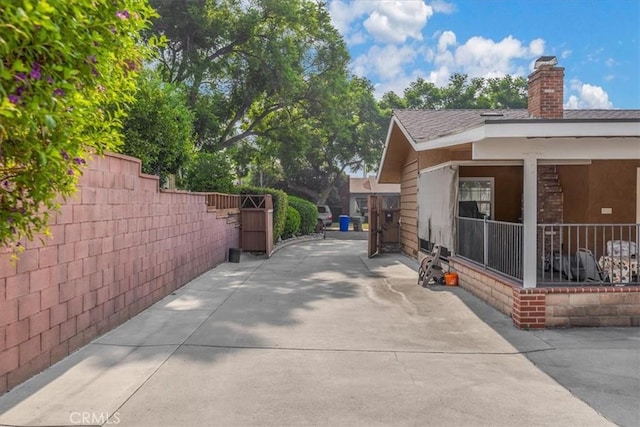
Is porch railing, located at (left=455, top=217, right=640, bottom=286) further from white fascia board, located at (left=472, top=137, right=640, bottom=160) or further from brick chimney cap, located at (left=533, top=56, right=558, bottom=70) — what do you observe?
brick chimney cap, located at (left=533, top=56, right=558, bottom=70)

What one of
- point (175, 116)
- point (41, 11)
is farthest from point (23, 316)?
point (175, 116)

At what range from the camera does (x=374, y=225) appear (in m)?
16.7

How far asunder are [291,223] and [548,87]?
45.6 feet

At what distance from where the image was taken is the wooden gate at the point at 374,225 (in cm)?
1641

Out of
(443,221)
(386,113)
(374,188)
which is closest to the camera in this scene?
(443,221)

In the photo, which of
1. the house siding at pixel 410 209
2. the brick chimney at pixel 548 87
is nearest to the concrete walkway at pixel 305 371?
the brick chimney at pixel 548 87

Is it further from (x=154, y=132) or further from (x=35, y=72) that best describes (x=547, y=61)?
(x=35, y=72)

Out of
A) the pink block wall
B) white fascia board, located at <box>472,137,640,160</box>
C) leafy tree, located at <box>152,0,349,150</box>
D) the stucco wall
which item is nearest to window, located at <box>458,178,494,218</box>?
the stucco wall

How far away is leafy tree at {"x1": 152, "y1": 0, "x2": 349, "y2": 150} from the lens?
2166cm

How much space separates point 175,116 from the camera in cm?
1195

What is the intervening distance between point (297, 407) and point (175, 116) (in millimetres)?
9387

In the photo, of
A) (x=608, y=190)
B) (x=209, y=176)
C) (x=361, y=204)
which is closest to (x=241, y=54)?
(x=209, y=176)

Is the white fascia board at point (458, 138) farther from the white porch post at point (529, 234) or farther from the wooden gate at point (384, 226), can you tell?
the wooden gate at point (384, 226)

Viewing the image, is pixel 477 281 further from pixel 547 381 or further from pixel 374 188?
pixel 374 188
